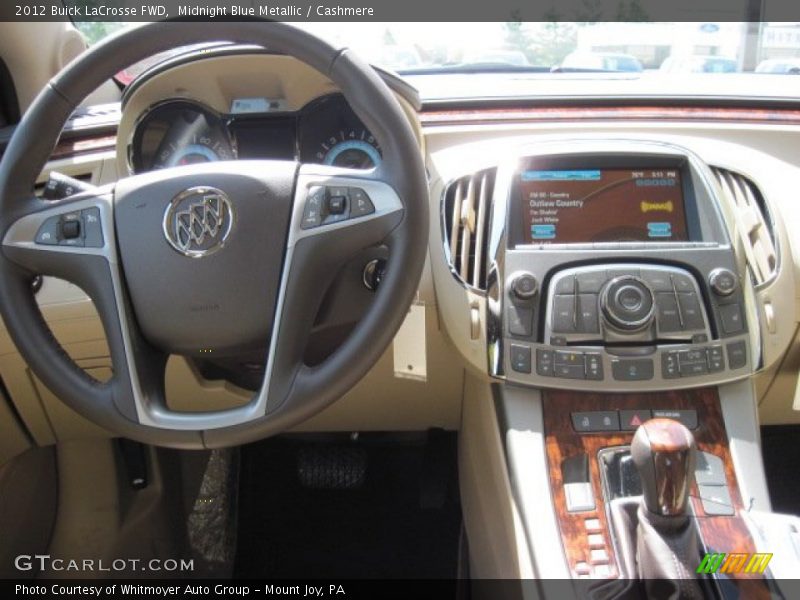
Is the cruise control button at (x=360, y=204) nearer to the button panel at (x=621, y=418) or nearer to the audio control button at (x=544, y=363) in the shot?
the audio control button at (x=544, y=363)

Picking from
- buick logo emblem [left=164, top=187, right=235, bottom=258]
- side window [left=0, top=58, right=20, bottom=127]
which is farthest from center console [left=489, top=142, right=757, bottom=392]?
side window [left=0, top=58, right=20, bottom=127]

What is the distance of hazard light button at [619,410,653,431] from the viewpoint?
137 centimetres

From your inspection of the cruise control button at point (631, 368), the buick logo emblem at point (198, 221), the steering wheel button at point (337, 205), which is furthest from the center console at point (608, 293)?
the buick logo emblem at point (198, 221)

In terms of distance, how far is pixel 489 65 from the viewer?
2012 mm

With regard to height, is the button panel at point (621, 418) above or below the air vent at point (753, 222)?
below

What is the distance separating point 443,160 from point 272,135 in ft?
1.12

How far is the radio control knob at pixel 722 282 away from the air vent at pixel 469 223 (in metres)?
0.40

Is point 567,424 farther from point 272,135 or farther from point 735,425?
point 272,135

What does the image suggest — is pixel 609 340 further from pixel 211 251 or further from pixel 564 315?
pixel 211 251

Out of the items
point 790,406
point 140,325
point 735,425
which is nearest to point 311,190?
point 140,325

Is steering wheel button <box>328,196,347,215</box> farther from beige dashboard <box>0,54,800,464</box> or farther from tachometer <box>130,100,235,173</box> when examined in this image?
tachometer <box>130,100,235,173</box>

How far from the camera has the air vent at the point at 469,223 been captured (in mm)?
1448

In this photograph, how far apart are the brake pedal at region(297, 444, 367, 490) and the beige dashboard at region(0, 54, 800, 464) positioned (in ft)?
1.29

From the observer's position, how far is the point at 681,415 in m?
1.39
